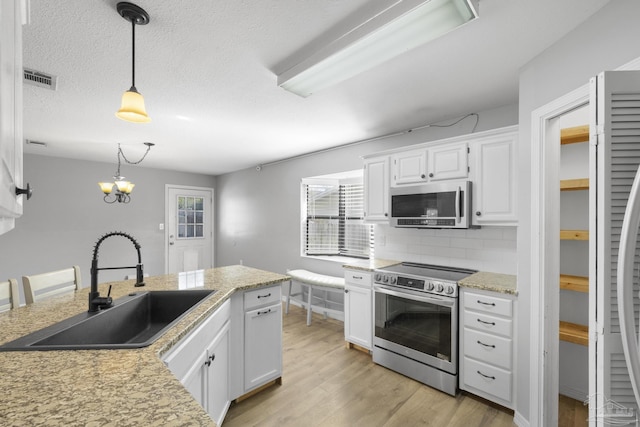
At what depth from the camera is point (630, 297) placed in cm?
95

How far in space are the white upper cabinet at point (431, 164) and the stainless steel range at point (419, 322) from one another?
0.93 m

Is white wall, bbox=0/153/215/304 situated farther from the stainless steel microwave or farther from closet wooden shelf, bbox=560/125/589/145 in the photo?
closet wooden shelf, bbox=560/125/589/145

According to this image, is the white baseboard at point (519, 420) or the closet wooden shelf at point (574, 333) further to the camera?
the closet wooden shelf at point (574, 333)

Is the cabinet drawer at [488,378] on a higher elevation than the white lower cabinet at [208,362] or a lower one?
lower

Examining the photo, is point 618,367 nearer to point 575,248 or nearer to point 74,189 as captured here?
point 575,248

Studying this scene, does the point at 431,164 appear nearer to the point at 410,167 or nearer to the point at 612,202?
the point at 410,167

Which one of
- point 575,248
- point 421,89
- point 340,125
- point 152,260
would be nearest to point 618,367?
point 575,248

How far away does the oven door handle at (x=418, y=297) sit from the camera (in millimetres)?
2299

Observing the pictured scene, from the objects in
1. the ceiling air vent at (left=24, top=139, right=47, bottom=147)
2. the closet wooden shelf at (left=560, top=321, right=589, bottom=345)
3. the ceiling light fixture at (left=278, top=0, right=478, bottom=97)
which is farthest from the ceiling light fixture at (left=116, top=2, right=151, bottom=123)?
the ceiling air vent at (left=24, top=139, right=47, bottom=147)

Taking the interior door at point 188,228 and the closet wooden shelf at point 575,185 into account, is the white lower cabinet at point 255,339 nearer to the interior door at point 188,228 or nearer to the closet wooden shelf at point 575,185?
the closet wooden shelf at point 575,185

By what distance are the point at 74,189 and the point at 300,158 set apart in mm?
4017

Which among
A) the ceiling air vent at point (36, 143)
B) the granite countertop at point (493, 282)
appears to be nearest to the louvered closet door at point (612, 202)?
the granite countertop at point (493, 282)

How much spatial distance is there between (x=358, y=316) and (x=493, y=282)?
135 centimetres

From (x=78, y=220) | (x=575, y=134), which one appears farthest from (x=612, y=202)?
(x=78, y=220)
